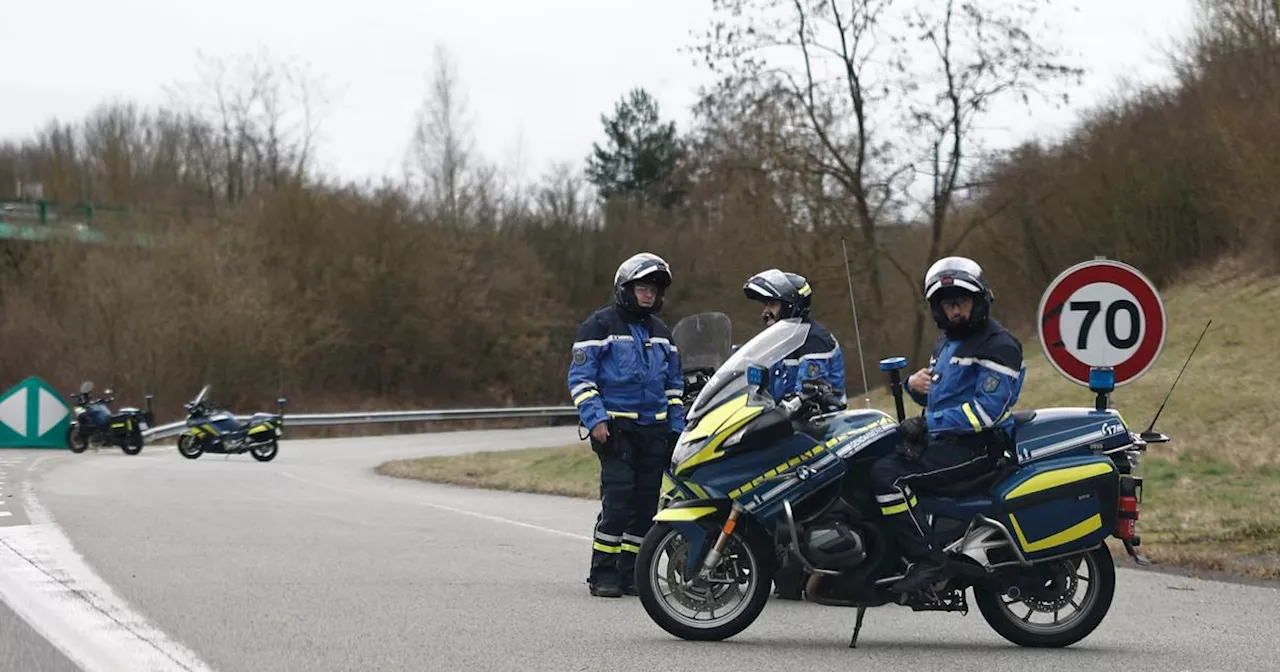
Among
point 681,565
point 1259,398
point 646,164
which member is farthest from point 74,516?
point 646,164

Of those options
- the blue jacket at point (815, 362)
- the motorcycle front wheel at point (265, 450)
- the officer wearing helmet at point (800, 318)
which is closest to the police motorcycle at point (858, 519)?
the officer wearing helmet at point (800, 318)

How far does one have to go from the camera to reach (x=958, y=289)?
742 centimetres

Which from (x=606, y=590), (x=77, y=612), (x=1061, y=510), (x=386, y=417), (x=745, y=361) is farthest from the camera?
(x=386, y=417)

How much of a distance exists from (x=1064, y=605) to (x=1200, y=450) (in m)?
10.8

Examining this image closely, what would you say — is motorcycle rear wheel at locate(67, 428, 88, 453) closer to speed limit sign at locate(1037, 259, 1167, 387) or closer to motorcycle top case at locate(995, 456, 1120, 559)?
speed limit sign at locate(1037, 259, 1167, 387)

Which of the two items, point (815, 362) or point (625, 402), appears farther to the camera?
point (625, 402)

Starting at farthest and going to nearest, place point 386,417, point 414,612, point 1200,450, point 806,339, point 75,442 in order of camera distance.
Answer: point 386,417 → point 75,442 → point 1200,450 → point 806,339 → point 414,612

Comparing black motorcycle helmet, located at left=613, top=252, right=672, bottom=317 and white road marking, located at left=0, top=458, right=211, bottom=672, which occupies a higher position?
black motorcycle helmet, located at left=613, top=252, right=672, bottom=317

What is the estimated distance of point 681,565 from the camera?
7488 mm

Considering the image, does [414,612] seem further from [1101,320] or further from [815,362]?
[1101,320]

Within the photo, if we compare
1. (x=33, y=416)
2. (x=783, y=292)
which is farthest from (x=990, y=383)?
(x=33, y=416)

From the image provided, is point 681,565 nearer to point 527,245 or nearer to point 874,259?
point 874,259

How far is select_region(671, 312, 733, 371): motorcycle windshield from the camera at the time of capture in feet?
34.5

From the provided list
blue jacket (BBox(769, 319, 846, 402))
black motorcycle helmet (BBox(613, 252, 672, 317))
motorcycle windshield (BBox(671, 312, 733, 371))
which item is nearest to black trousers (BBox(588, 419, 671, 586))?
black motorcycle helmet (BBox(613, 252, 672, 317))
